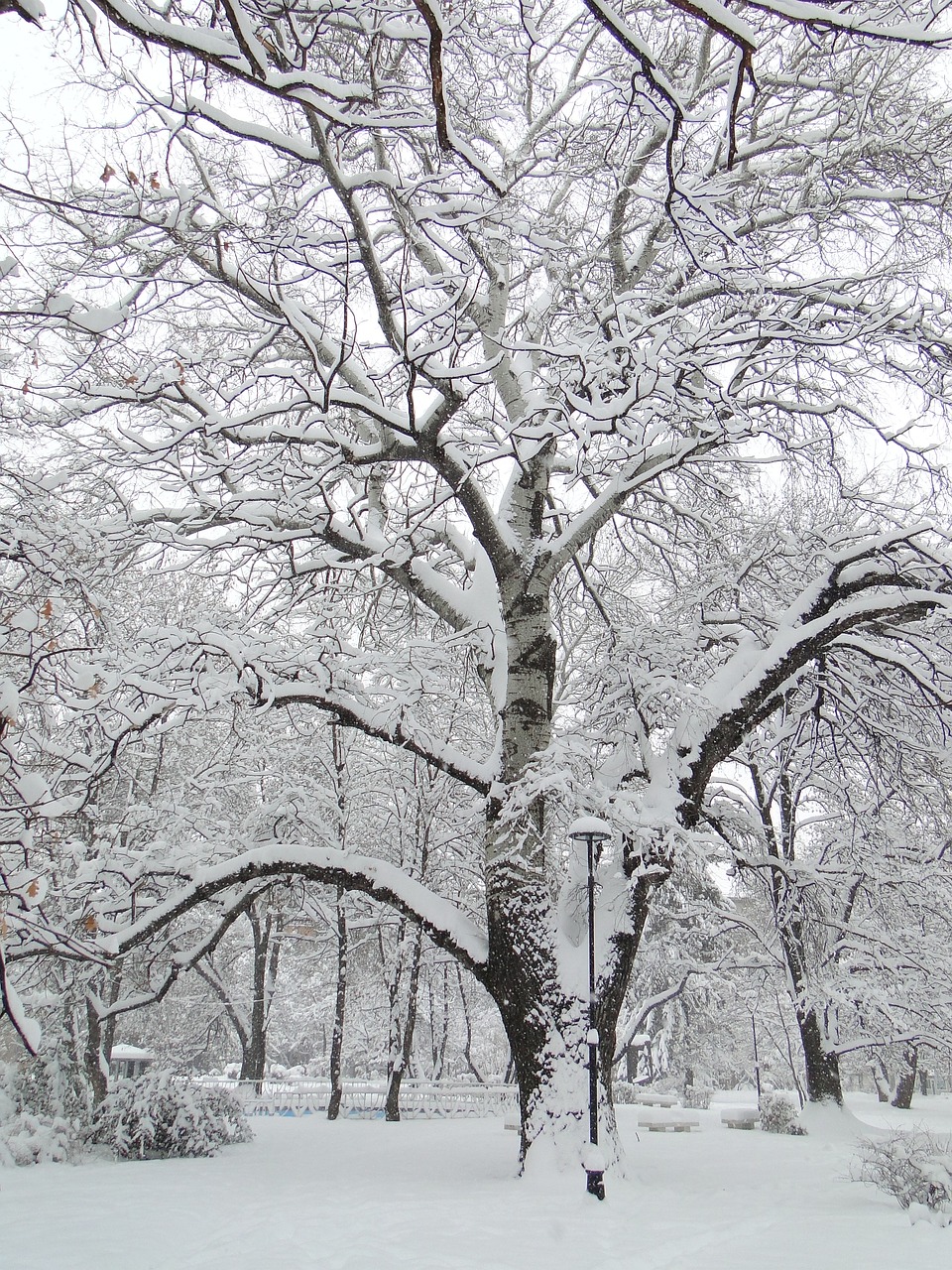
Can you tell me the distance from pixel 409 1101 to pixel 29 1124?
11982 mm

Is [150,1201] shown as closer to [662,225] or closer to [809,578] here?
[809,578]

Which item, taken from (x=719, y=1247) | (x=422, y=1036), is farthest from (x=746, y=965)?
(x=422, y=1036)

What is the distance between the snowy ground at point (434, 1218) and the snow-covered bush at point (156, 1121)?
0.36 meters

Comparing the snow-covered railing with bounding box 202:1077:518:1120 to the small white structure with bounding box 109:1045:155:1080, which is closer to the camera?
the snow-covered railing with bounding box 202:1077:518:1120

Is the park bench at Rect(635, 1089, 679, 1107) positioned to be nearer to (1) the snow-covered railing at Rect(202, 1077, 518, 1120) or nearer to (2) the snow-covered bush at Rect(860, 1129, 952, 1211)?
(1) the snow-covered railing at Rect(202, 1077, 518, 1120)

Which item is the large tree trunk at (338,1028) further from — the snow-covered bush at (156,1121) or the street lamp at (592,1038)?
the street lamp at (592,1038)

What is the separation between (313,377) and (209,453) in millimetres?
2432

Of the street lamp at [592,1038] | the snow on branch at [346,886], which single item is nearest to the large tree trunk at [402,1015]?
the snow on branch at [346,886]

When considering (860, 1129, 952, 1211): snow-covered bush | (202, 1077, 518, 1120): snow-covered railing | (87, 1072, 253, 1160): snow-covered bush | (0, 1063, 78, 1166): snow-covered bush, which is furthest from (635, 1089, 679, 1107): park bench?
(0, 1063, 78, 1166): snow-covered bush

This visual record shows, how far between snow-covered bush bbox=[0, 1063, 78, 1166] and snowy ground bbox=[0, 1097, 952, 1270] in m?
0.35

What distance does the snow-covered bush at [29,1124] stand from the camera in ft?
29.6

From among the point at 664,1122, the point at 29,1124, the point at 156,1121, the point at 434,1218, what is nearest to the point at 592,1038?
the point at 434,1218

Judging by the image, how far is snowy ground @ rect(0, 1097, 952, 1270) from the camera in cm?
502

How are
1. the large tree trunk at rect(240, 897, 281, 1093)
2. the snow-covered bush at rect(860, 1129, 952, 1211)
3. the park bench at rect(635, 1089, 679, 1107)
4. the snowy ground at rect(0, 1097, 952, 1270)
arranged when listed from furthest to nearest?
the park bench at rect(635, 1089, 679, 1107) → the large tree trunk at rect(240, 897, 281, 1093) → the snow-covered bush at rect(860, 1129, 952, 1211) → the snowy ground at rect(0, 1097, 952, 1270)
